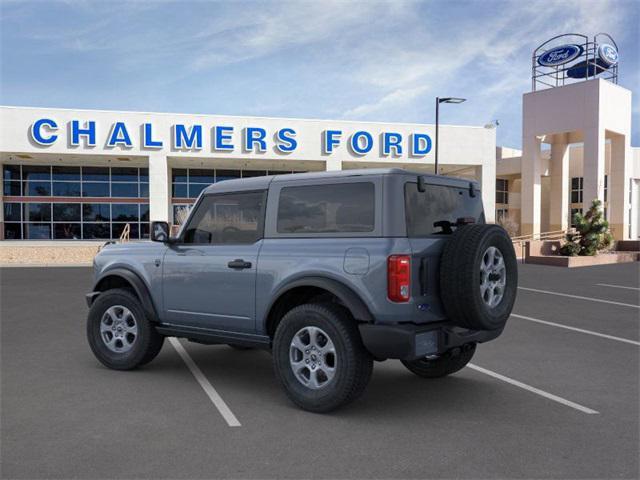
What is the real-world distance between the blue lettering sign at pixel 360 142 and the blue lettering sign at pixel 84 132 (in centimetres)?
1433

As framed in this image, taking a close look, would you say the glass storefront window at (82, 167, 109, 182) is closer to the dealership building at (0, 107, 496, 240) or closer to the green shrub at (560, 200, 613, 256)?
the dealership building at (0, 107, 496, 240)

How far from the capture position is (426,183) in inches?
199

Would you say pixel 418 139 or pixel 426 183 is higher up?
pixel 418 139

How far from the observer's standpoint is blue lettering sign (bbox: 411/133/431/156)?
34.9m

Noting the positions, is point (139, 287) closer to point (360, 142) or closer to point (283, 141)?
point (283, 141)

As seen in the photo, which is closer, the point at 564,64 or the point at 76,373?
the point at 76,373

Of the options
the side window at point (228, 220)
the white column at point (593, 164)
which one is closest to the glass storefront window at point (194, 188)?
Result: the white column at point (593, 164)

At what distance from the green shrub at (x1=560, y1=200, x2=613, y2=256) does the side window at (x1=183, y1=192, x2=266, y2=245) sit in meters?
21.4

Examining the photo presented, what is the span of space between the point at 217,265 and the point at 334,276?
1.37 m

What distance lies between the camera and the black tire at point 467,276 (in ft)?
15.0

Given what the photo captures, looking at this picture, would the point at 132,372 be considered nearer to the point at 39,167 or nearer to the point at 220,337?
the point at 220,337

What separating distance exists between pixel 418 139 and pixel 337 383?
31.7 meters

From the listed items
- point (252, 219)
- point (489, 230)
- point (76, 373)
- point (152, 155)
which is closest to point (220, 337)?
point (252, 219)

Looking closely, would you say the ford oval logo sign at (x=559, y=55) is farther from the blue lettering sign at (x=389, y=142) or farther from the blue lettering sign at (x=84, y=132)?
the blue lettering sign at (x=84, y=132)
